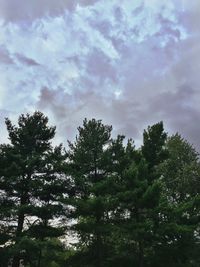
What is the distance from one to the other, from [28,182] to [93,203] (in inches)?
283

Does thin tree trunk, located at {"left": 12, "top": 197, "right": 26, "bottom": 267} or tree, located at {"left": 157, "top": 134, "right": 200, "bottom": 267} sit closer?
thin tree trunk, located at {"left": 12, "top": 197, "right": 26, "bottom": 267}

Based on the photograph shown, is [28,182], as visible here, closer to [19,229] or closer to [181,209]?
[19,229]

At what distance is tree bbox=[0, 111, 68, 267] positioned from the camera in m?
35.0

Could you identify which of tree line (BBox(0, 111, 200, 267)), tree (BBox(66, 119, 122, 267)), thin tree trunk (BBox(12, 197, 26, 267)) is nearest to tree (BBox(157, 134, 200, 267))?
tree line (BBox(0, 111, 200, 267))

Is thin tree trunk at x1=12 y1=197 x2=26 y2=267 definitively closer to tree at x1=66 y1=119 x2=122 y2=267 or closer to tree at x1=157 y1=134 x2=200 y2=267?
tree at x1=66 y1=119 x2=122 y2=267

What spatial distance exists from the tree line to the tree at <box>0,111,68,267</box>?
85 mm

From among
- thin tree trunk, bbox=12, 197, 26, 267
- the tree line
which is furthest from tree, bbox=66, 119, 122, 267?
thin tree trunk, bbox=12, 197, 26, 267

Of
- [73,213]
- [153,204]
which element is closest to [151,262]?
[153,204]

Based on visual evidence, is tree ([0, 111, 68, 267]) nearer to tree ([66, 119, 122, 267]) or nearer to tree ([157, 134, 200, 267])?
tree ([66, 119, 122, 267])

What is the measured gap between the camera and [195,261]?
39.0 m

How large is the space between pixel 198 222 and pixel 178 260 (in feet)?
13.6

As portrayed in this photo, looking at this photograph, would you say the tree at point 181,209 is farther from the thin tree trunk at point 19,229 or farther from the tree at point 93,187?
the thin tree trunk at point 19,229

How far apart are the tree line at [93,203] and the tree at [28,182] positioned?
85mm

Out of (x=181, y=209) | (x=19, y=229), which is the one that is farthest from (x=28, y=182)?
(x=181, y=209)
